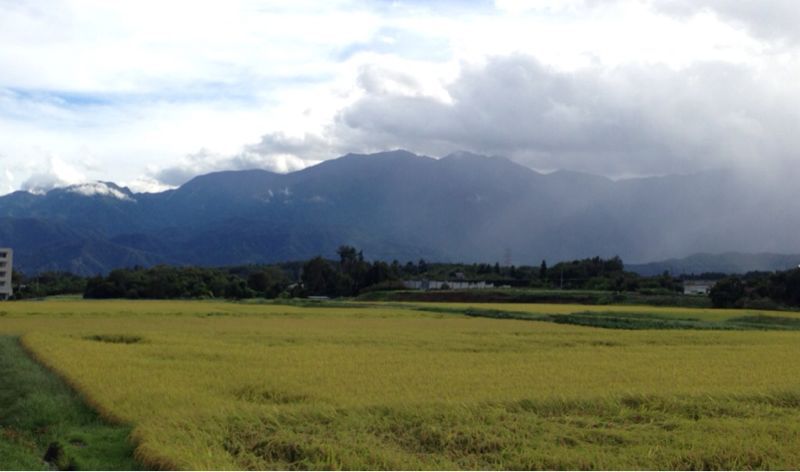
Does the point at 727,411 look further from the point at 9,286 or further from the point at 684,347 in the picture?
the point at 9,286

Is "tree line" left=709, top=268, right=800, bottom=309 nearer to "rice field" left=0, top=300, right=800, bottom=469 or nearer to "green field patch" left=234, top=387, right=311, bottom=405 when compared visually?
"rice field" left=0, top=300, right=800, bottom=469

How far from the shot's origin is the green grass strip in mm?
12516

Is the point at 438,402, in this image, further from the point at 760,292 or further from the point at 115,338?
the point at 760,292

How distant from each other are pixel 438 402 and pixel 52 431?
6.80 metres

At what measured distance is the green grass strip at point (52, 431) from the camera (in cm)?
1252

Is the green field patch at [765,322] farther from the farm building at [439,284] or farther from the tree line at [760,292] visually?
the farm building at [439,284]

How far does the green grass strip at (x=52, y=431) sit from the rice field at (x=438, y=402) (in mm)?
377

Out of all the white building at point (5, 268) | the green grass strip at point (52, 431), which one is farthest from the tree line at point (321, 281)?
the green grass strip at point (52, 431)

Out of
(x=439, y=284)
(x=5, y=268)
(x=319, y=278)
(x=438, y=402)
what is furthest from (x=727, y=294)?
(x=5, y=268)

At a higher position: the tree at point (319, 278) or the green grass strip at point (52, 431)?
the tree at point (319, 278)

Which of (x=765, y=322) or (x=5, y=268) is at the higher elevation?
→ (x=5, y=268)

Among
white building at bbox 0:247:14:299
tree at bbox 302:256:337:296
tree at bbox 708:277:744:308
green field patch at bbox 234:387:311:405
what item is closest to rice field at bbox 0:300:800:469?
green field patch at bbox 234:387:311:405

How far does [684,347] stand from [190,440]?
2155 centimetres

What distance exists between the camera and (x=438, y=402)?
15148 mm
